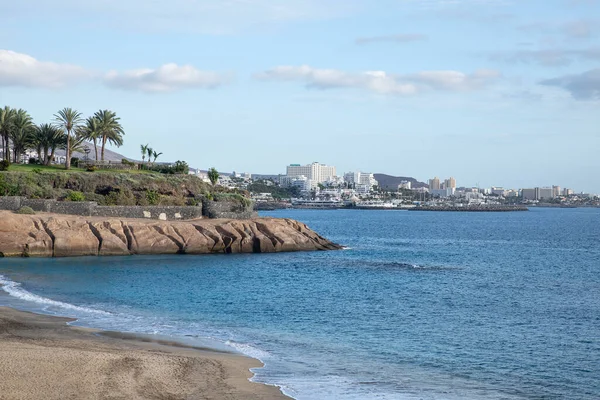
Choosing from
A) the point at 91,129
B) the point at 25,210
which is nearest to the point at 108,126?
the point at 91,129

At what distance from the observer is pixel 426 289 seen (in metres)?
45.6

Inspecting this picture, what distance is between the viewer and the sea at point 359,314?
22953mm

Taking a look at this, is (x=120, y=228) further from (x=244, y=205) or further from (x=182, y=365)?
(x=182, y=365)

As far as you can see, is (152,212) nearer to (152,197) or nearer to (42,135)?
A: (152,197)

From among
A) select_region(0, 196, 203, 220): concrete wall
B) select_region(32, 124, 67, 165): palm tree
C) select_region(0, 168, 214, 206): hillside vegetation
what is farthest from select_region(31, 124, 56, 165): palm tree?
select_region(0, 196, 203, 220): concrete wall

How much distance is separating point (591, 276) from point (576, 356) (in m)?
30.7

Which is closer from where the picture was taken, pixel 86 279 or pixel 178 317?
pixel 178 317

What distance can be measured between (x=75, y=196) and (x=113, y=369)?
2037 inches

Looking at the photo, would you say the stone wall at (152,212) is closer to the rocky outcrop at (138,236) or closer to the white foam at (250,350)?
the rocky outcrop at (138,236)

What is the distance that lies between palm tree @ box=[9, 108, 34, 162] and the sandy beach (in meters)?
61.4

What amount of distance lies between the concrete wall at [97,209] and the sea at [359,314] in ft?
26.6

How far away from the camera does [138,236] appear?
62.2 m

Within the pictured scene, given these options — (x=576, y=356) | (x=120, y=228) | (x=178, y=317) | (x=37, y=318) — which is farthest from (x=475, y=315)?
(x=120, y=228)

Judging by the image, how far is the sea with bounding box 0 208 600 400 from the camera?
22953 mm
